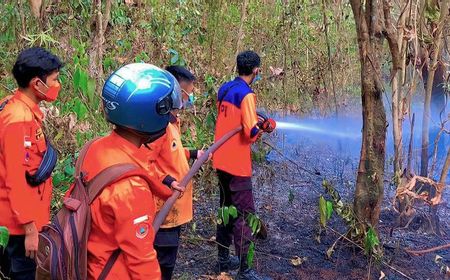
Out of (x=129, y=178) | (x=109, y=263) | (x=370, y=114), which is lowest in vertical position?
(x=370, y=114)

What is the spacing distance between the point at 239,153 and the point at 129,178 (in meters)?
2.53

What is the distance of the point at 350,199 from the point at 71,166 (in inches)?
121

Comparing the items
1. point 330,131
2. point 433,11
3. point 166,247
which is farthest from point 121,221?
point 330,131

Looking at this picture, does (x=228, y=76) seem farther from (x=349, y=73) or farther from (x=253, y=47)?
(x=349, y=73)

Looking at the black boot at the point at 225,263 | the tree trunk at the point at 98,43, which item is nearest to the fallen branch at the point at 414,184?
the black boot at the point at 225,263

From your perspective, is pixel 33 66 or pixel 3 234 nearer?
pixel 3 234

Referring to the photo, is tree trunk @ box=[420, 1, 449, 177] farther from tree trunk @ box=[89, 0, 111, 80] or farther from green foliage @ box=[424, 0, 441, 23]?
tree trunk @ box=[89, 0, 111, 80]

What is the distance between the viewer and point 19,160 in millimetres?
2816

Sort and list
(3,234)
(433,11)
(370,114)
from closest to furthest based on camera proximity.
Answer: (3,234), (370,114), (433,11)

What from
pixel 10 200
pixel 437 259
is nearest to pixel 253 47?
pixel 437 259

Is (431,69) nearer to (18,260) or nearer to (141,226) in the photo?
(18,260)

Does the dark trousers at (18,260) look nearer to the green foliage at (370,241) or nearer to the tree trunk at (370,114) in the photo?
the green foliage at (370,241)

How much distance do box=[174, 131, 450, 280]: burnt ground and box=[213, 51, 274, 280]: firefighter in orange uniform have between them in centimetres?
22

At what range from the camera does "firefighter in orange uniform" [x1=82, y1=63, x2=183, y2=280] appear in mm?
1909
